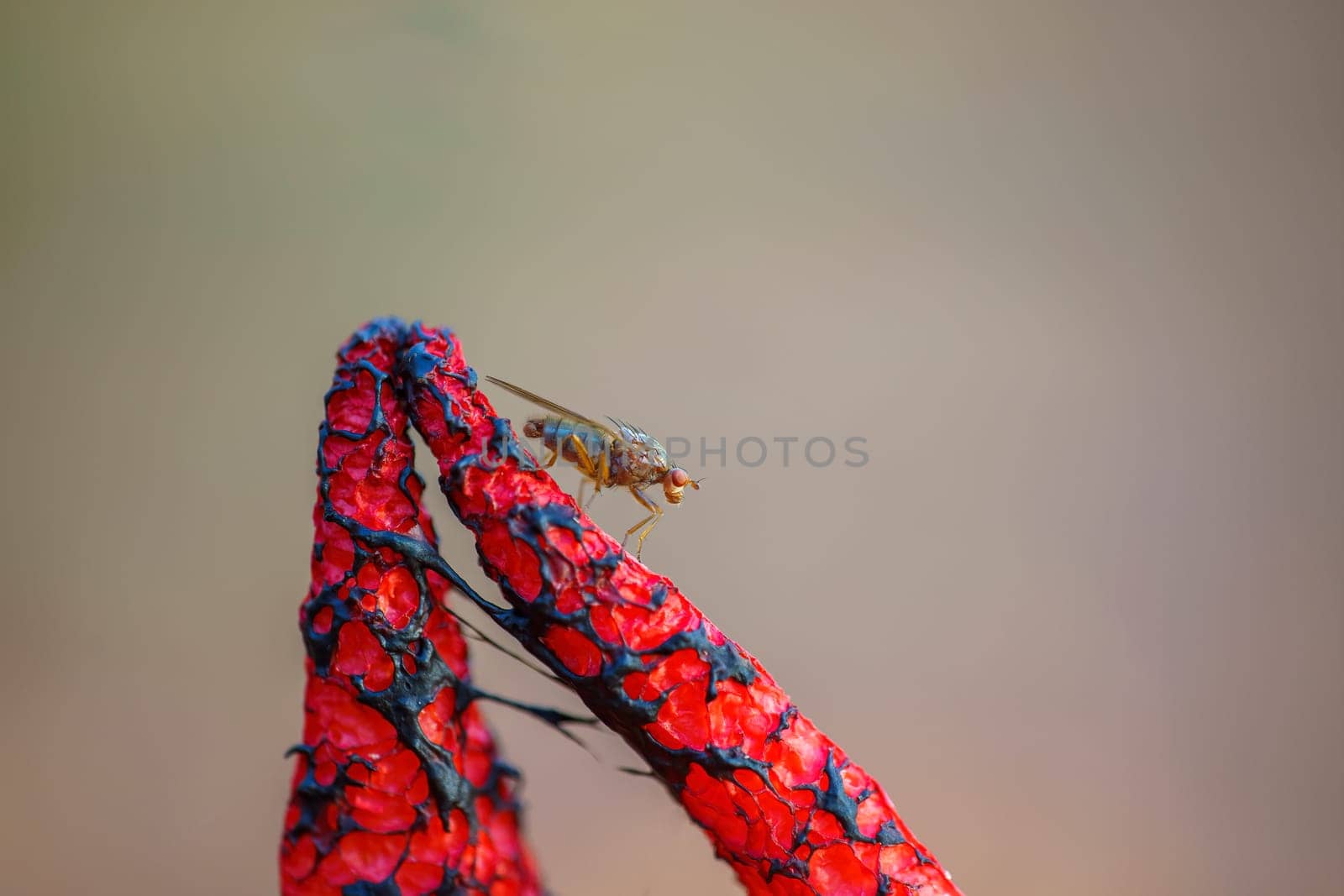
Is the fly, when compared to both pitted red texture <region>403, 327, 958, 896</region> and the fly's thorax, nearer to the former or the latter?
the fly's thorax

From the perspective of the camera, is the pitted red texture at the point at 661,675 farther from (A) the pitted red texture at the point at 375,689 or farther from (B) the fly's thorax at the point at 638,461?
(B) the fly's thorax at the point at 638,461

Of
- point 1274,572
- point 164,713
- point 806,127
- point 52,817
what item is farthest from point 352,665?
point 1274,572

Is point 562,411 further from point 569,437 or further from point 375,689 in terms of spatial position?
point 375,689

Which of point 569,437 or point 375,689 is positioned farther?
point 569,437

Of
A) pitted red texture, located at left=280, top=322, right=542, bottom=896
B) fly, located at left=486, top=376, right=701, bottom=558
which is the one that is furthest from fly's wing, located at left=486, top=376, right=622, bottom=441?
pitted red texture, located at left=280, top=322, right=542, bottom=896

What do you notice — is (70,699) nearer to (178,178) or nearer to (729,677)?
(178,178)

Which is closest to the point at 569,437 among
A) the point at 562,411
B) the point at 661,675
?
the point at 562,411
